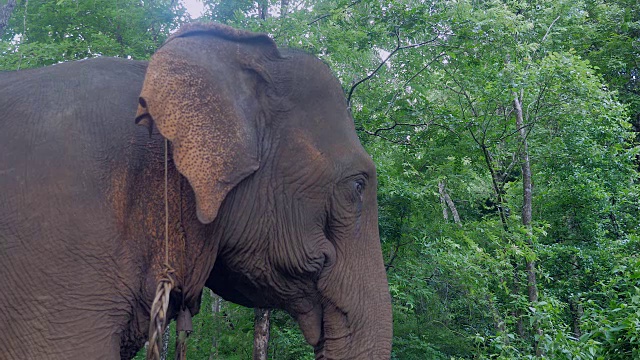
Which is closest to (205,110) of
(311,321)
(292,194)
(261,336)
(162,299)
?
(292,194)

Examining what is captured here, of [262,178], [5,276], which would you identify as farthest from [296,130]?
[5,276]

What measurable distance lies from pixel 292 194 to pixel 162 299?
74 cm

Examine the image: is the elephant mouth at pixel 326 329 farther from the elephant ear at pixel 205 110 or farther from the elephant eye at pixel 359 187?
the elephant ear at pixel 205 110

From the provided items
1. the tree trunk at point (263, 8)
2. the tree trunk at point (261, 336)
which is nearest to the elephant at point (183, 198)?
the tree trunk at point (261, 336)

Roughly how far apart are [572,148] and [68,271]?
777 cm

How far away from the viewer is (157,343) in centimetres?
245

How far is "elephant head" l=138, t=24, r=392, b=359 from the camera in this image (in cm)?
269

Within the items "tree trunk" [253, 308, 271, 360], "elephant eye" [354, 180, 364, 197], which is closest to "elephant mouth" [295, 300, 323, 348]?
"elephant eye" [354, 180, 364, 197]

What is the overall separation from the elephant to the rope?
3 cm

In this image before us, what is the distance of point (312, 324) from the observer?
3053mm

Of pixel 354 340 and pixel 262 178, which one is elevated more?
pixel 262 178

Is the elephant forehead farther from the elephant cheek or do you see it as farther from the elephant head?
the elephant cheek

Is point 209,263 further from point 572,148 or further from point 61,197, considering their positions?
point 572,148

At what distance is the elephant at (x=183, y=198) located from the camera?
2.33m
